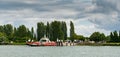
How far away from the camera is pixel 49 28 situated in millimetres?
199500

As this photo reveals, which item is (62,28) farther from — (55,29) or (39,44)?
(39,44)

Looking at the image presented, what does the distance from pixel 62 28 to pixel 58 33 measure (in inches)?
340

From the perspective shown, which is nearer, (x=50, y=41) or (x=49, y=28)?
Result: (x=50, y=41)

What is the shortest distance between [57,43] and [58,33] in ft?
24.3

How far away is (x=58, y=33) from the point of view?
191 m

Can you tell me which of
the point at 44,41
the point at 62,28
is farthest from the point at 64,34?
the point at 44,41

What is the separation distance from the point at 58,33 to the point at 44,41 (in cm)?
1059

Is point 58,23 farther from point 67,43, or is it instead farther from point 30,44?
point 30,44

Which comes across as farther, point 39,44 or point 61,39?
point 61,39

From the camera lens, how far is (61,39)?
19188 centimetres

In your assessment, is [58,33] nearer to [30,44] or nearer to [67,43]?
[67,43]

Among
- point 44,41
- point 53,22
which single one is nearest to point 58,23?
point 53,22

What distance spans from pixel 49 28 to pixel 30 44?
23.8 meters

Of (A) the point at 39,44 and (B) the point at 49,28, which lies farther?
(B) the point at 49,28
